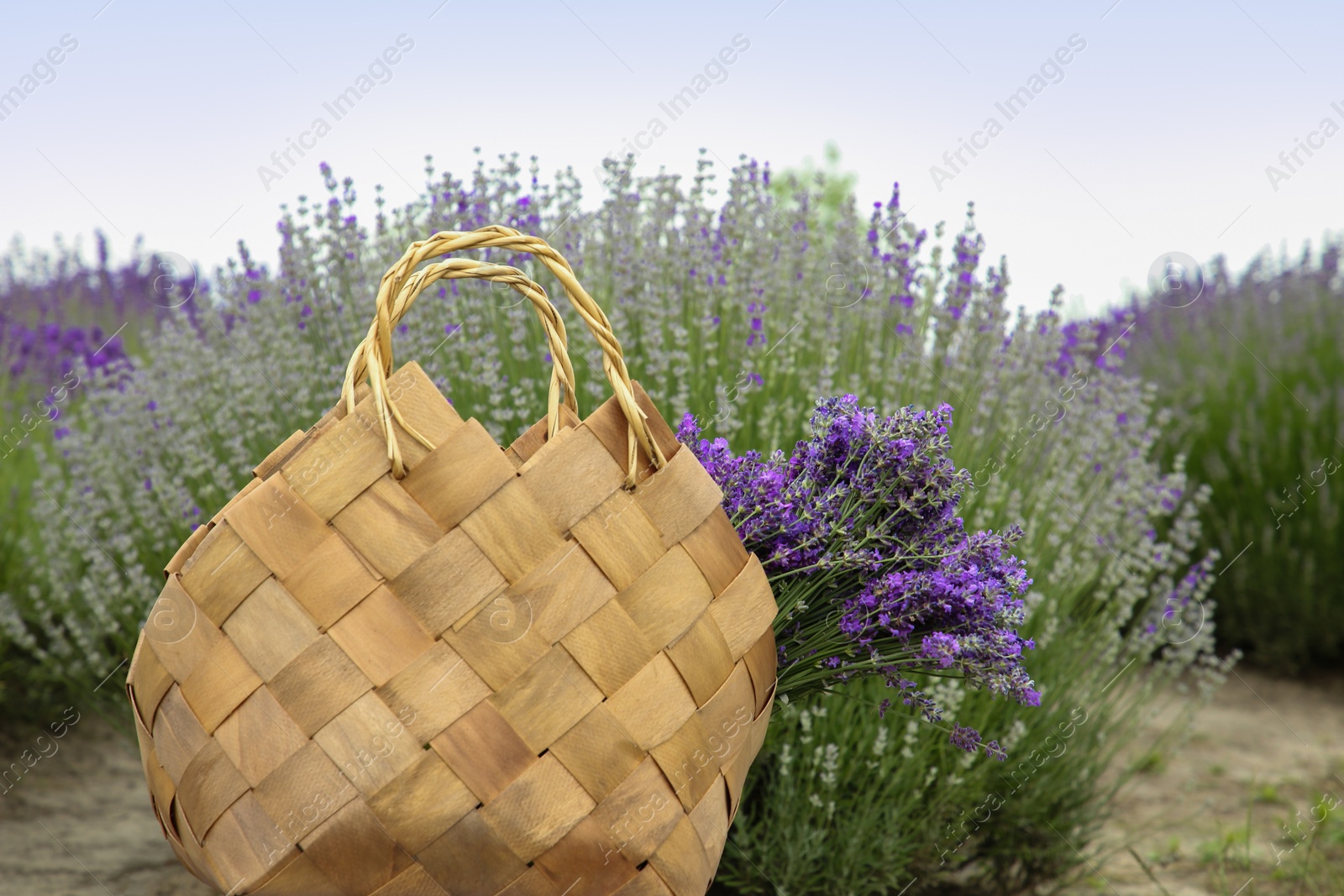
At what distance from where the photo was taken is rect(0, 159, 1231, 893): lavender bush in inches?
82.5

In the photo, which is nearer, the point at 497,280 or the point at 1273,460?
the point at 497,280

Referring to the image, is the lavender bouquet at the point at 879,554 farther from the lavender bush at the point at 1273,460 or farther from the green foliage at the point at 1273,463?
the green foliage at the point at 1273,463

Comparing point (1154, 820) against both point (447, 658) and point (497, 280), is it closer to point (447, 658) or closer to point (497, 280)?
point (447, 658)

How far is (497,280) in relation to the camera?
4.26 ft

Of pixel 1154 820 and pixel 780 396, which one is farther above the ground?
pixel 780 396

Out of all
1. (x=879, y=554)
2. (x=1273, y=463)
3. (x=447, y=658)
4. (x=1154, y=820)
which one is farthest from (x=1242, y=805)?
(x=447, y=658)

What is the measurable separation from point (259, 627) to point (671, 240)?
158 cm

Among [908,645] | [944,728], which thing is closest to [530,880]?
[908,645]

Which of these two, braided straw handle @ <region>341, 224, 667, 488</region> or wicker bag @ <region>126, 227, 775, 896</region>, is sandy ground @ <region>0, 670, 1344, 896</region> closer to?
wicker bag @ <region>126, 227, 775, 896</region>

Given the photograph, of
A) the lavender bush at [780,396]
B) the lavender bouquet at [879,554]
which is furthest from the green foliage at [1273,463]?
the lavender bouquet at [879,554]

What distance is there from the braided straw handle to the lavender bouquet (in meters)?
0.29

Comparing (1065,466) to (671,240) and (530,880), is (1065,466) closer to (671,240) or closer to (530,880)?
(671,240)

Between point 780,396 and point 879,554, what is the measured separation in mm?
872

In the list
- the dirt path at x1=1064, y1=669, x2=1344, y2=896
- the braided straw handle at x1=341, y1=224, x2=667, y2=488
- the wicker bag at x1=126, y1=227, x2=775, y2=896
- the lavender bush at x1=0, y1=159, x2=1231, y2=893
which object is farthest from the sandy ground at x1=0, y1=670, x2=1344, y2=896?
the braided straw handle at x1=341, y1=224, x2=667, y2=488
